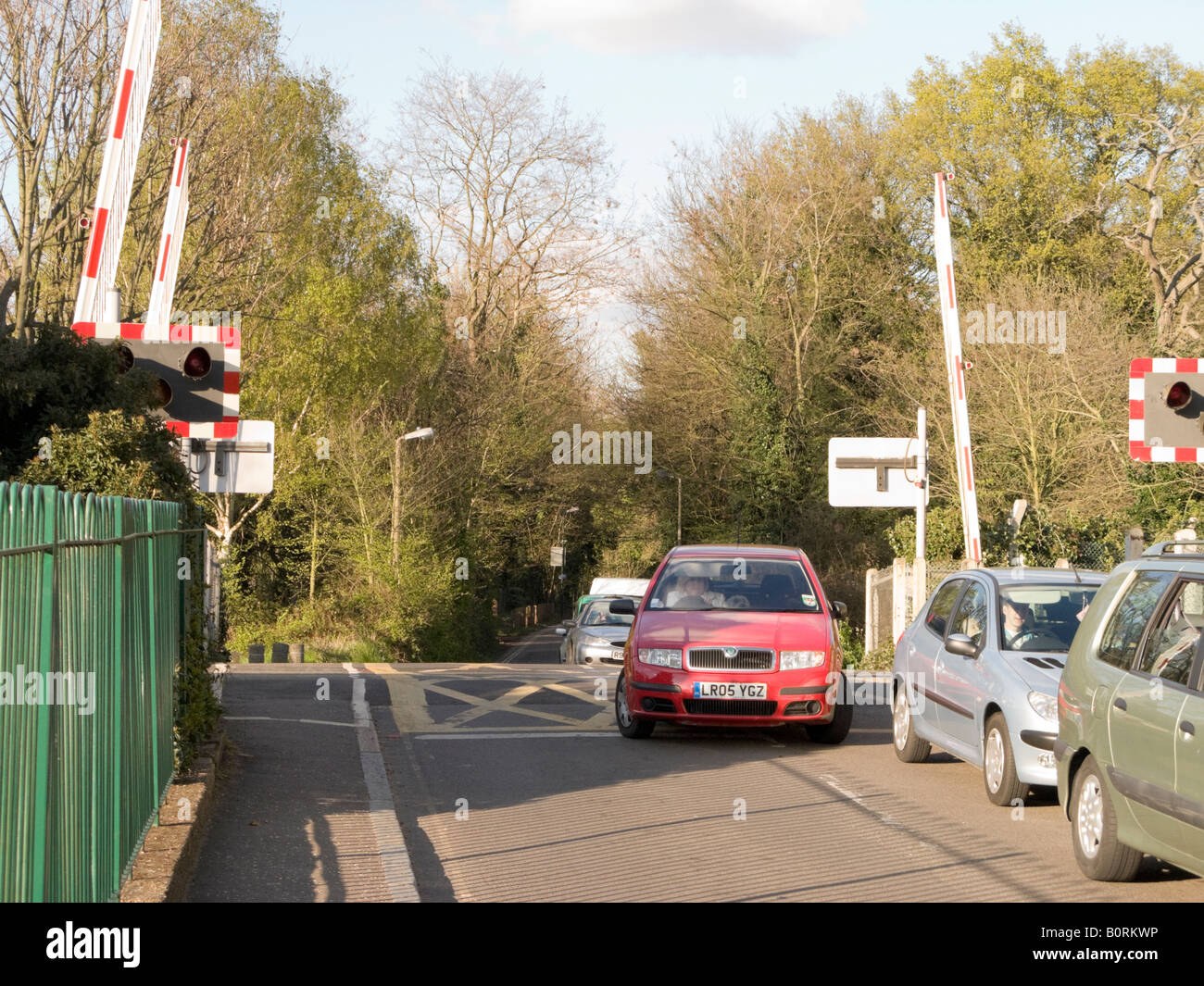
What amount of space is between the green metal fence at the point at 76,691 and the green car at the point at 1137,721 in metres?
4.48

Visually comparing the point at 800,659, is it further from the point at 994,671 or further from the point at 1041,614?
the point at 994,671

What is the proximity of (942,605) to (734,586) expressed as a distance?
7.34 ft

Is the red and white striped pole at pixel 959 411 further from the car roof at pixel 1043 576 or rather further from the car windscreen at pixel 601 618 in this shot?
the car roof at pixel 1043 576

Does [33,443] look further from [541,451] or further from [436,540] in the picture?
[541,451]

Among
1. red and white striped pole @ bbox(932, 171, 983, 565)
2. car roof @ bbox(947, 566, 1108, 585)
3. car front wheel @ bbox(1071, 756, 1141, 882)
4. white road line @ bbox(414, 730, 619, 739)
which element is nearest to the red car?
white road line @ bbox(414, 730, 619, 739)

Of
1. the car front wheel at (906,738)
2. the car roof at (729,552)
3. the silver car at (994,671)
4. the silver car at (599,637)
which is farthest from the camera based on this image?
the silver car at (599,637)

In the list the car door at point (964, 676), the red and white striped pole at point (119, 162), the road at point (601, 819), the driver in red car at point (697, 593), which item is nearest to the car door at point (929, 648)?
the car door at point (964, 676)

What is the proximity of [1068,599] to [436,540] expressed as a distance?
112 feet

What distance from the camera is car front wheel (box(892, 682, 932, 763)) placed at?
1176cm

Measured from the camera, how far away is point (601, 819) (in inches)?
356

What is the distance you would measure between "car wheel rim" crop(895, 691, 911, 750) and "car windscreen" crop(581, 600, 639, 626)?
1177cm

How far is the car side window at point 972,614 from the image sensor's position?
35.6ft

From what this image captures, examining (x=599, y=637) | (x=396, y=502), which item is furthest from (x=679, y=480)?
(x=599, y=637)

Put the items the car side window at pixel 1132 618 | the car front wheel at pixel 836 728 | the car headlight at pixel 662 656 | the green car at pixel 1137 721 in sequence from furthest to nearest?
the car front wheel at pixel 836 728 → the car headlight at pixel 662 656 → the car side window at pixel 1132 618 → the green car at pixel 1137 721
